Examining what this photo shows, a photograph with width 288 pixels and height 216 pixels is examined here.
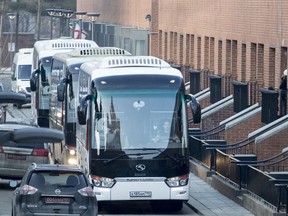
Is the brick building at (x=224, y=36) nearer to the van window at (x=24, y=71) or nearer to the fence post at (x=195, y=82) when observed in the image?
the fence post at (x=195, y=82)

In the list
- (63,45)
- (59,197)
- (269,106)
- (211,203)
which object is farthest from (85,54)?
(59,197)

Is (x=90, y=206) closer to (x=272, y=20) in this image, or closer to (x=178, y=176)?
(x=178, y=176)

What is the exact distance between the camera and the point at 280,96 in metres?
32.6

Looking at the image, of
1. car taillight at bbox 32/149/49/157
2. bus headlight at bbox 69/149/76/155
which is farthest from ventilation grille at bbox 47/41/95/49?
car taillight at bbox 32/149/49/157

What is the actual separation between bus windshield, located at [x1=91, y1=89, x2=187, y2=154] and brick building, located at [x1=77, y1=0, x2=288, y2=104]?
12.3 m

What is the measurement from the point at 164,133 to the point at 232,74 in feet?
68.5

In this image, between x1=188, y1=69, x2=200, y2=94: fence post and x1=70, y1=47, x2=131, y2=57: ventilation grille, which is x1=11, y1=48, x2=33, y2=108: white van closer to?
x1=188, y1=69, x2=200, y2=94: fence post

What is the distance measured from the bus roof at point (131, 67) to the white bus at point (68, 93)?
12.4 ft

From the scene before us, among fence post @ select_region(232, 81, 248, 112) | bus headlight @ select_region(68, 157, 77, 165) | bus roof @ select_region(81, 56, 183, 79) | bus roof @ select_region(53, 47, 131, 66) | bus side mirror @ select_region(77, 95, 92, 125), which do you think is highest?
bus roof @ select_region(81, 56, 183, 79)

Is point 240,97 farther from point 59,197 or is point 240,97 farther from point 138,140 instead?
point 59,197

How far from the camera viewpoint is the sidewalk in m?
23.2

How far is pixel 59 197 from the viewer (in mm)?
19391

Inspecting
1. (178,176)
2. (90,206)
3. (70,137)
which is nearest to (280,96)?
Result: (70,137)

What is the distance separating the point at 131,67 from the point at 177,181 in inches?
108
